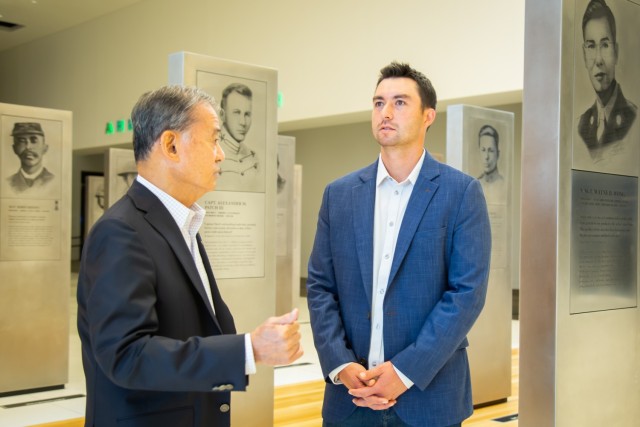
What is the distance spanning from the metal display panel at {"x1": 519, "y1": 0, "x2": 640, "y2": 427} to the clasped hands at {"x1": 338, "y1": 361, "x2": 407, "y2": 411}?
0.97 metres

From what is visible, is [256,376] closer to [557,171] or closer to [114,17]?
[557,171]

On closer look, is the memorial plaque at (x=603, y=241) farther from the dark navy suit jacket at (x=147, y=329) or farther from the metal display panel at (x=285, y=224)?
the metal display panel at (x=285, y=224)

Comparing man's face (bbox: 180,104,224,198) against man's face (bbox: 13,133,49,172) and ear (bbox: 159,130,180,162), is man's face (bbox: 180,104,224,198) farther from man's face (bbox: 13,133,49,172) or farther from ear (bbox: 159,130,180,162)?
man's face (bbox: 13,133,49,172)

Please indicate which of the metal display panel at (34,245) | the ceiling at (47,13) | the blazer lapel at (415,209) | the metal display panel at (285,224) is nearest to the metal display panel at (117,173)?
the metal display panel at (285,224)

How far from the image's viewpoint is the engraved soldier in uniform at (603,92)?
3.39 m

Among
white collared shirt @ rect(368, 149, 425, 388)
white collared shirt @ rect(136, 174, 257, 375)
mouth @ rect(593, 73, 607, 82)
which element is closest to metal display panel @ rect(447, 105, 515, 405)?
mouth @ rect(593, 73, 607, 82)

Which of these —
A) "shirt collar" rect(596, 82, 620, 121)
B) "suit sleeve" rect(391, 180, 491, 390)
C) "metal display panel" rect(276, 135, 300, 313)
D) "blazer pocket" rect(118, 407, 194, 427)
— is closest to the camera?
"blazer pocket" rect(118, 407, 194, 427)

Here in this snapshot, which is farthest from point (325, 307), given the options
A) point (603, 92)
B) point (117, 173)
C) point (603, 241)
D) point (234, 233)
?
point (117, 173)

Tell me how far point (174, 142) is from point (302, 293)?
652 inches

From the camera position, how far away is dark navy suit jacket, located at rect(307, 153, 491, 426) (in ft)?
8.62

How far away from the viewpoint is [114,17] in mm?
19922

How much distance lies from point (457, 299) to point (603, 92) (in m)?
1.47

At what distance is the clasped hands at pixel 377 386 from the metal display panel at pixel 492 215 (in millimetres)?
4115

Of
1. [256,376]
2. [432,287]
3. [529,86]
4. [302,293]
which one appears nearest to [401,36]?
[302,293]
